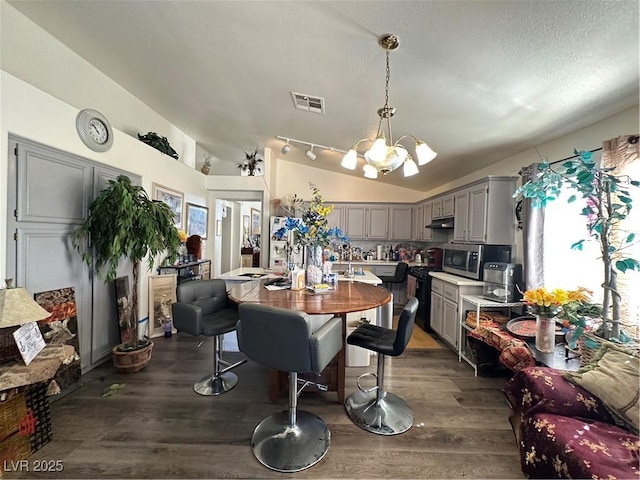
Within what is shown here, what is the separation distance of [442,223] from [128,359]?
14.8ft

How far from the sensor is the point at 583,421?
1278 mm

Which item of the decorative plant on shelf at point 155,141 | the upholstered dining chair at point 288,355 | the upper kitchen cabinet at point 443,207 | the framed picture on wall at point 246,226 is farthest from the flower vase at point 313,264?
the framed picture on wall at point 246,226

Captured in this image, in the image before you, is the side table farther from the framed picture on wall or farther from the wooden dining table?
the framed picture on wall

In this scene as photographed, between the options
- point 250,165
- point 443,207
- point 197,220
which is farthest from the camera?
point 250,165

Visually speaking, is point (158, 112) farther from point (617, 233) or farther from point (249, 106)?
point (617, 233)

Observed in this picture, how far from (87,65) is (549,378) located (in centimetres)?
487

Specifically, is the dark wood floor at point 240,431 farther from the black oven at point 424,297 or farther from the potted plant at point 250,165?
the potted plant at point 250,165

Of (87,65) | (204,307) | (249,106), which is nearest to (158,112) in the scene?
(87,65)

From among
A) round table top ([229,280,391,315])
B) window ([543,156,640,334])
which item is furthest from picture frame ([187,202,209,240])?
window ([543,156,640,334])

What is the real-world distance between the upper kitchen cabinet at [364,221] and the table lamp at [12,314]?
15.1 feet

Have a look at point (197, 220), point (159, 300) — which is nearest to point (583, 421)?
point (159, 300)

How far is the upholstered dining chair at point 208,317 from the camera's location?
2029 mm

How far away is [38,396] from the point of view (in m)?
1.65

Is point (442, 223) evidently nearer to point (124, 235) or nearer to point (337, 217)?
point (337, 217)
